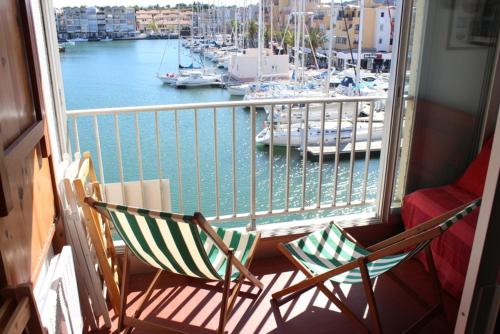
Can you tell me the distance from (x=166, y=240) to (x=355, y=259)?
3.25 feet

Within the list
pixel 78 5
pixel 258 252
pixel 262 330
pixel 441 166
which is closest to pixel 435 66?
pixel 441 166

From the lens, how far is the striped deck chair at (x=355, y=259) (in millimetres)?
1914

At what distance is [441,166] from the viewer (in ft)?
10.4

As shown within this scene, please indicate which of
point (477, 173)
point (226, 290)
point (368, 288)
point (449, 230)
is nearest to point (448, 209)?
point (449, 230)

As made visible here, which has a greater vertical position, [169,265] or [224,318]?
[169,265]

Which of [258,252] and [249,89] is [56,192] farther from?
[249,89]

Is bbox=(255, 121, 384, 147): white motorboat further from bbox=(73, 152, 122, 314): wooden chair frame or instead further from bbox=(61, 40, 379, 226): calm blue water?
bbox=(73, 152, 122, 314): wooden chair frame

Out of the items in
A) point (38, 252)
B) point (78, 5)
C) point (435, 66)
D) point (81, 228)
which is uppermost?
point (78, 5)

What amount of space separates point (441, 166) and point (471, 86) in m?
0.59

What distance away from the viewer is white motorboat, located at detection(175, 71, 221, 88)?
14062 millimetres

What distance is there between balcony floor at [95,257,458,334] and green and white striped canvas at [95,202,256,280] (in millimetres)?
381

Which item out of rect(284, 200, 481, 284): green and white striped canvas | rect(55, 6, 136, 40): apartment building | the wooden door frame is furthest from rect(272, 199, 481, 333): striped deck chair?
rect(55, 6, 136, 40): apartment building

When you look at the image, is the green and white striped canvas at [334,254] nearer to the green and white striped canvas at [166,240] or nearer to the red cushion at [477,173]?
the green and white striped canvas at [166,240]

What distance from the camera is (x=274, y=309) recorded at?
8.00 feet
